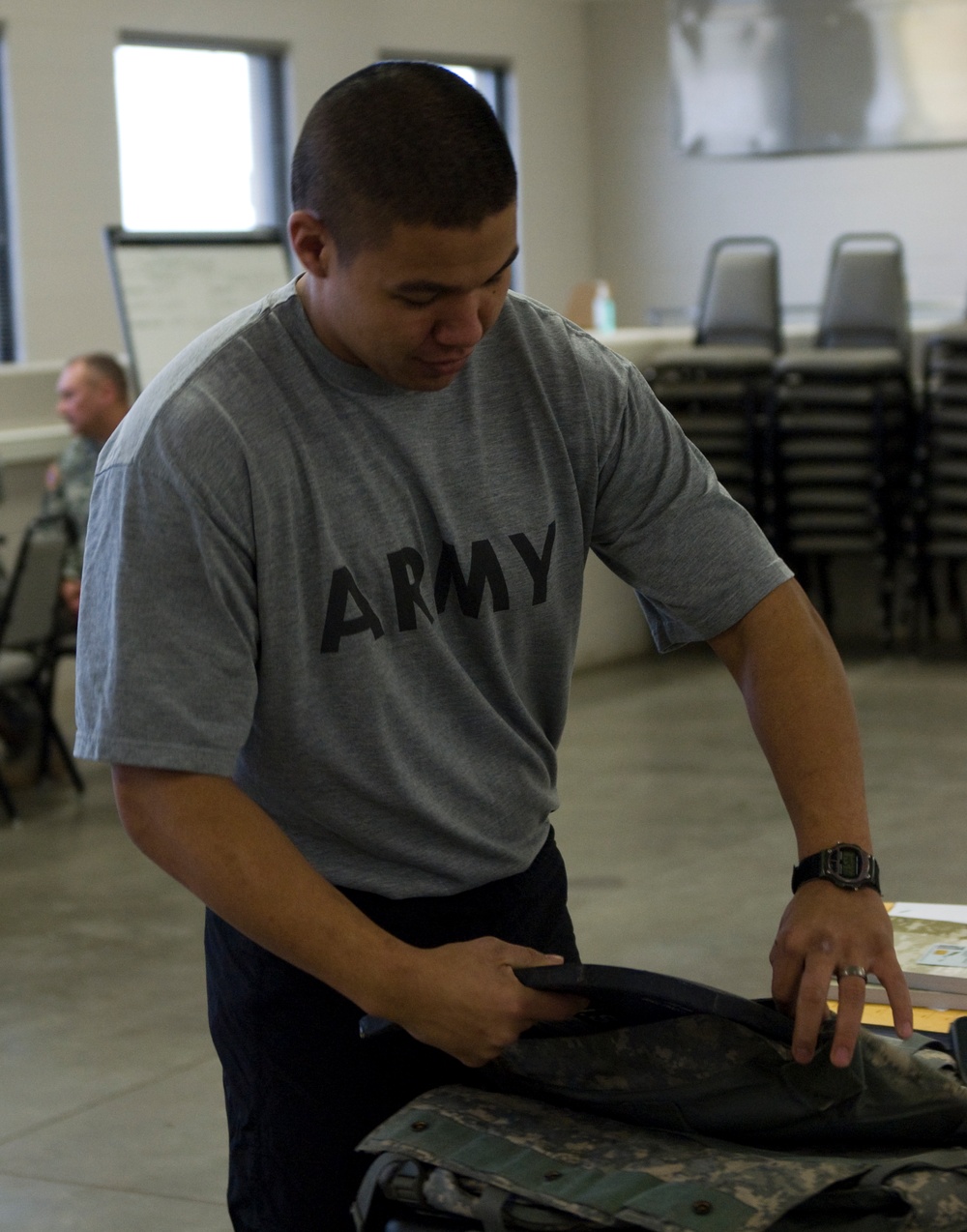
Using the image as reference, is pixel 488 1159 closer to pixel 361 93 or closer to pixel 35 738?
pixel 361 93

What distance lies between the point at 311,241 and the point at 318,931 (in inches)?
20.3

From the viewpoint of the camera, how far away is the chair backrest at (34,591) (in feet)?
18.0

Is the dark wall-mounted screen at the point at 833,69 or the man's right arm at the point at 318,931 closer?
the man's right arm at the point at 318,931

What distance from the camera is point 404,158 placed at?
1247mm

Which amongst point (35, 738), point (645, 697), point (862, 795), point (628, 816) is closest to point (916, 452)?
point (645, 697)

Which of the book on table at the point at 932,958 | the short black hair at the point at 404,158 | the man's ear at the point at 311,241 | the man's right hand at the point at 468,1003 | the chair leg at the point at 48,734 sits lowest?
the chair leg at the point at 48,734

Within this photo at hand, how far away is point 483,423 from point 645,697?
19.1ft

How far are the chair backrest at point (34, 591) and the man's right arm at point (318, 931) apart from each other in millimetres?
4327

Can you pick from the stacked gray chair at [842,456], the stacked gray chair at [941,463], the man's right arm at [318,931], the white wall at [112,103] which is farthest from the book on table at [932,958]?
the white wall at [112,103]

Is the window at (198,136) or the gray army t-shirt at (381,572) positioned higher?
the window at (198,136)

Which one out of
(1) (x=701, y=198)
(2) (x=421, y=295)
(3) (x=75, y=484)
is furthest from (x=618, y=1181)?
(1) (x=701, y=198)

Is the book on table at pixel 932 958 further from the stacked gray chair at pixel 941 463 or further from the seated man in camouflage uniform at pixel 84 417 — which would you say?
the stacked gray chair at pixel 941 463

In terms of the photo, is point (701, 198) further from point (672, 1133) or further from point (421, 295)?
point (672, 1133)

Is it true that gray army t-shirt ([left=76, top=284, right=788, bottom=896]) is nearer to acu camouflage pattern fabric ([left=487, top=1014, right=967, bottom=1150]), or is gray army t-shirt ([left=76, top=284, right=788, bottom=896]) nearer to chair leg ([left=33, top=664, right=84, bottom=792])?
acu camouflage pattern fabric ([left=487, top=1014, right=967, bottom=1150])
